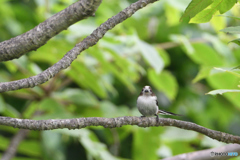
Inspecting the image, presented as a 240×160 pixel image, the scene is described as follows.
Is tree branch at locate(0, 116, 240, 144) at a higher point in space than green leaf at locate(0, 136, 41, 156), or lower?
lower

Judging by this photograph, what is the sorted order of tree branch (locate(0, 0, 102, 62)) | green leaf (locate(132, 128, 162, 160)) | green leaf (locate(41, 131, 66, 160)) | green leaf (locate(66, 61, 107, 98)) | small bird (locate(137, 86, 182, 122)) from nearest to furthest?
tree branch (locate(0, 0, 102, 62))
small bird (locate(137, 86, 182, 122))
green leaf (locate(66, 61, 107, 98))
green leaf (locate(132, 128, 162, 160))
green leaf (locate(41, 131, 66, 160))

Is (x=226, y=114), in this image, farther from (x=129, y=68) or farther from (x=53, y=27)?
(x=53, y=27)

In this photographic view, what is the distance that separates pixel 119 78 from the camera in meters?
3.80

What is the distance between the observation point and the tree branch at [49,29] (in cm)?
144

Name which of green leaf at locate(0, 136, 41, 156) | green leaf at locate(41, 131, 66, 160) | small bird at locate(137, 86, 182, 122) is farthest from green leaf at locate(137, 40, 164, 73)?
green leaf at locate(0, 136, 41, 156)

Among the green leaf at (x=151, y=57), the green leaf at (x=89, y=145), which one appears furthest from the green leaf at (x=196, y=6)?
the green leaf at (x=89, y=145)

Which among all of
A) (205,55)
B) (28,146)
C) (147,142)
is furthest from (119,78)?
(28,146)

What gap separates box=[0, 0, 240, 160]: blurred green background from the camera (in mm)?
2932

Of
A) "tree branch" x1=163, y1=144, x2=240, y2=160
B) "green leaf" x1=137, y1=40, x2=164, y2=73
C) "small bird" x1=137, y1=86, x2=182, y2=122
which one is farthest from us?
"green leaf" x1=137, y1=40, x2=164, y2=73

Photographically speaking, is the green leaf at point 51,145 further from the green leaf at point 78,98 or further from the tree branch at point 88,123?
the tree branch at point 88,123

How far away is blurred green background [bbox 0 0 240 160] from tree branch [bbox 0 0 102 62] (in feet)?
3.04

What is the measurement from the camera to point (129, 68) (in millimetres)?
3154

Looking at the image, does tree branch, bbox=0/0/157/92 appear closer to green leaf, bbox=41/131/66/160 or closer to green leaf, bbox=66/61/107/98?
green leaf, bbox=66/61/107/98

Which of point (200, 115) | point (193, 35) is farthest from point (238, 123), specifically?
point (193, 35)
